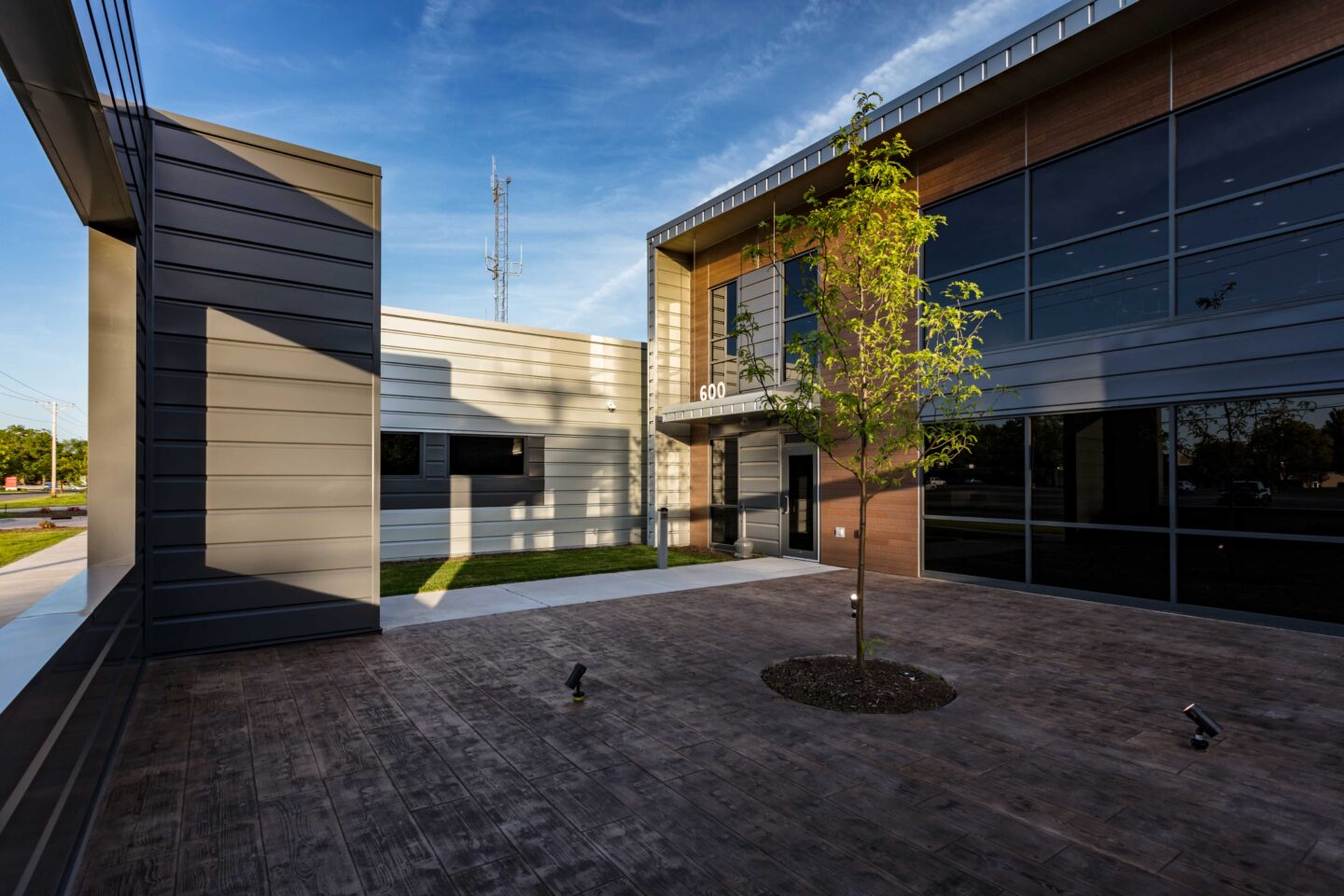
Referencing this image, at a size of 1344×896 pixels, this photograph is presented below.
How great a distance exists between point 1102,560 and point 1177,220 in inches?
177

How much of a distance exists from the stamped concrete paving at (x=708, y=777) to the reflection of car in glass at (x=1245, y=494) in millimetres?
1668

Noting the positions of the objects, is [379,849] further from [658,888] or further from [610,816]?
[658,888]

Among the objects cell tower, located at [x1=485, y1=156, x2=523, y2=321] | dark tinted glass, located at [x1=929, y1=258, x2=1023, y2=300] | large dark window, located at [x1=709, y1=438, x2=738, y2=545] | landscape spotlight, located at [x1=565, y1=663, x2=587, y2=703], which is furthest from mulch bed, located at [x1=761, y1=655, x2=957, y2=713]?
cell tower, located at [x1=485, y1=156, x2=523, y2=321]

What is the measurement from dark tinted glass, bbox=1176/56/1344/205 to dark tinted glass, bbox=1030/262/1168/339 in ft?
3.35

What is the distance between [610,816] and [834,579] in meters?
8.00

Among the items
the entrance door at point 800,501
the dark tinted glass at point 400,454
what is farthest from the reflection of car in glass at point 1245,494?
the dark tinted glass at point 400,454

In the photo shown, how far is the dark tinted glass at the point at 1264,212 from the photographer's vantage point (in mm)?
7125

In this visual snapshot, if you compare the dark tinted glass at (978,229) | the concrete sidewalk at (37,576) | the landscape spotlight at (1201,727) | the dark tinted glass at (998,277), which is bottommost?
the landscape spotlight at (1201,727)

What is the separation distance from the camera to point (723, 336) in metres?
14.7

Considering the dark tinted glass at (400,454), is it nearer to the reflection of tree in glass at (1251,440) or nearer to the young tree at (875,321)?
the young tree at (875,321)

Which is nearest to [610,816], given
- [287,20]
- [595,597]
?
[595,597]

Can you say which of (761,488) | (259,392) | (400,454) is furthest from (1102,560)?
(400,454)

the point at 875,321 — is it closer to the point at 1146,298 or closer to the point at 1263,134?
the point at 1146,298

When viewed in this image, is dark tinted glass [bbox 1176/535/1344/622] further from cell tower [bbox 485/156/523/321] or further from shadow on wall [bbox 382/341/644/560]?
cell tower [bbox 485/156/523/321]
